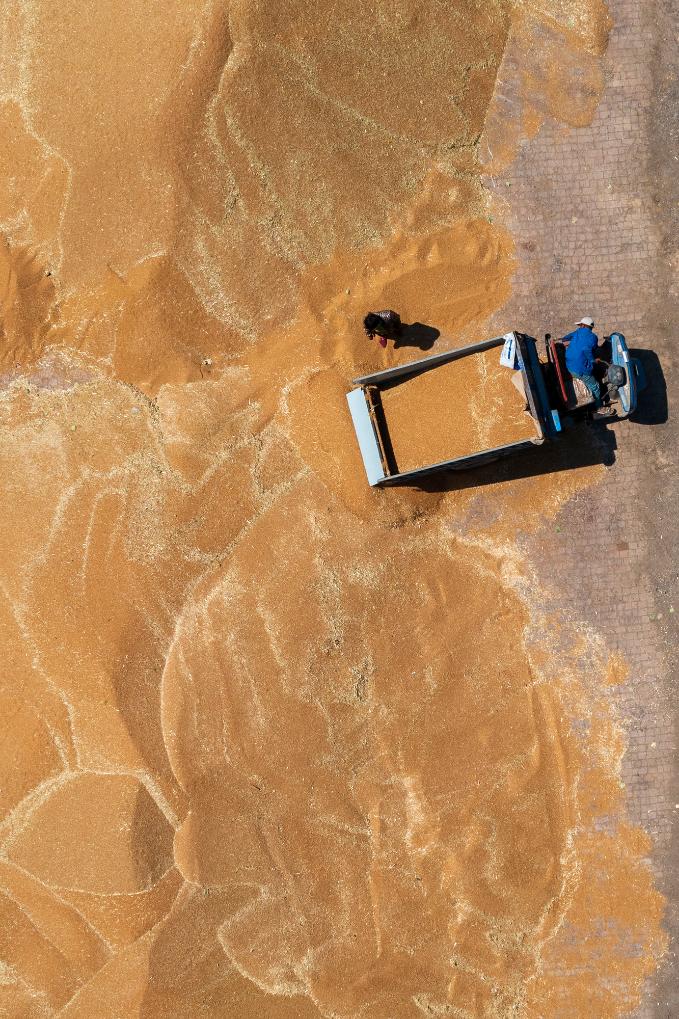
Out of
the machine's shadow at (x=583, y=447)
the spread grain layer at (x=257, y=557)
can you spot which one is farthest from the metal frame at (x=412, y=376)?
the machine's shadow at (x=583, y=447)

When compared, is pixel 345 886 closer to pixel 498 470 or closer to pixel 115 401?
pixel 498 470

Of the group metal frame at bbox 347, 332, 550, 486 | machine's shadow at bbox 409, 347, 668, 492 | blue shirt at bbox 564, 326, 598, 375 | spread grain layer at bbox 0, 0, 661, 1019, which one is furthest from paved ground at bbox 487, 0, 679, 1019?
metal frame at bbox 347, 332, 550, 486

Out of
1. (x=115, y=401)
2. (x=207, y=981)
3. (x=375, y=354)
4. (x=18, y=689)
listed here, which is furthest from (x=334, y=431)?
(x=207, y=981)

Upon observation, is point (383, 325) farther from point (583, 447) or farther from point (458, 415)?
point (583, 447)

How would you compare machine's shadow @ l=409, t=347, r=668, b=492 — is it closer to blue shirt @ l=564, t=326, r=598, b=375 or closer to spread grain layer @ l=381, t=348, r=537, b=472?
spread grain layer @ l=381, t=348, r=537, b=472

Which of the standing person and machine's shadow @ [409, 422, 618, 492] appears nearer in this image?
the standing person

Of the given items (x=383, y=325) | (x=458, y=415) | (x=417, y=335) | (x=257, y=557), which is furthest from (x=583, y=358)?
(x=257, y=557)
